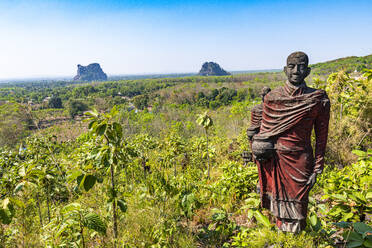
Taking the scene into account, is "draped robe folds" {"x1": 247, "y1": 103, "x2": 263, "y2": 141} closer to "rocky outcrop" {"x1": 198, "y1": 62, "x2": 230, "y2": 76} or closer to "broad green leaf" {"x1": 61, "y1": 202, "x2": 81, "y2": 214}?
"broad green leaf" {"x1": 61, "y1": 202, "x2": 81, "y2": 214}

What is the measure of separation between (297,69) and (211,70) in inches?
5575

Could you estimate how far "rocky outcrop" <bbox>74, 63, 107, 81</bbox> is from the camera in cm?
15488

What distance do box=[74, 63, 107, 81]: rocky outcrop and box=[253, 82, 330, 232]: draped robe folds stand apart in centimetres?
17180

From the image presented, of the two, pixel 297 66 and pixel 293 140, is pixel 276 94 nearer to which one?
pixel 297 66

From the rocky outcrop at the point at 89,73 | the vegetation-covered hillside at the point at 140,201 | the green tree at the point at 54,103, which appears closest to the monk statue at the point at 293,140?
the vegetation-covered hillside at the point at 140,201

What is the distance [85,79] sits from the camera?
153750mm

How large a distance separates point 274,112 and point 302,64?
55 cm

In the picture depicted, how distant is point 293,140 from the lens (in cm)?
219

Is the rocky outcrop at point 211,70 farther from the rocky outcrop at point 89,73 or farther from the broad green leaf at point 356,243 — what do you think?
the broad green leaf at point 356,243

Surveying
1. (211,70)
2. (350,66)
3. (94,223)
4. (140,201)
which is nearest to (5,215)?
(94,223)

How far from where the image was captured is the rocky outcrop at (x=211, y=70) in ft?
452

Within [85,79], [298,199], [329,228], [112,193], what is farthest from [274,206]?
[85,79]

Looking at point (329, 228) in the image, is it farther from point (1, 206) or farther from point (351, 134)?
point (351, 134)

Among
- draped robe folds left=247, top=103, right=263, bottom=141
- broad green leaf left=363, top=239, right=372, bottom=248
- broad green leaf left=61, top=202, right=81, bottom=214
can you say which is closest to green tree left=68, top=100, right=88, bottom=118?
broad green leaf left=61, top=202, right=81, bottom=214
